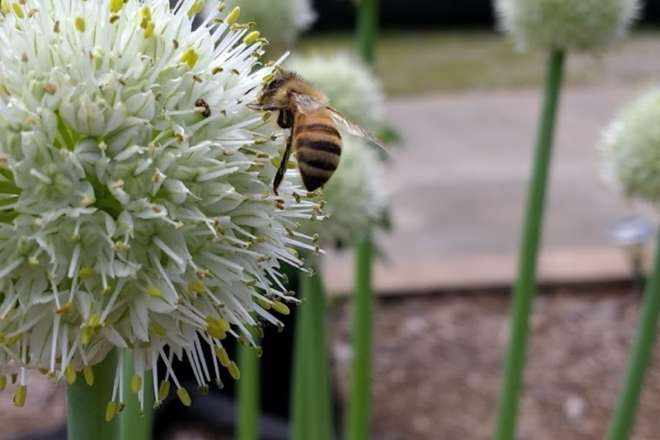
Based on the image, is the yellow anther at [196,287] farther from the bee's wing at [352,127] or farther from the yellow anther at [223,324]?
the bee's wing at [352,127]

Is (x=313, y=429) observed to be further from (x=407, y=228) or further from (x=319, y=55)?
(x=407, y=228)

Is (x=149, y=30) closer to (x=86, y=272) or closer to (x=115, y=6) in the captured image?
(x=115, y=6)

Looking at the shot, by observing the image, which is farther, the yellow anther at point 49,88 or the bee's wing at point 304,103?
the bee's wing at point 304,103

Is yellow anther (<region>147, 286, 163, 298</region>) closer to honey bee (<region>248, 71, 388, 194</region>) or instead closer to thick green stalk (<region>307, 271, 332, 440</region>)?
honey bee (<region>248, 71, 388, 194</region>)

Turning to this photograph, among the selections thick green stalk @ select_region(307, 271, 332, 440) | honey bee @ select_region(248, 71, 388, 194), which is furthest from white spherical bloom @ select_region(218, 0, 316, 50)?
honey bee @ select_region(248, 71, 388, 194)

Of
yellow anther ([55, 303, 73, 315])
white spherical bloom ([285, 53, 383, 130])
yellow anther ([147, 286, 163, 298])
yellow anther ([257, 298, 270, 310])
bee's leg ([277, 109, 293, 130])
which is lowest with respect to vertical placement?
yellow anther ([55, 303, 73, 315])

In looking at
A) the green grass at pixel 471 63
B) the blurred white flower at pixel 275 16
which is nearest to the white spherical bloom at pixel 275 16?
the blurred white flower at pixel 275 16
